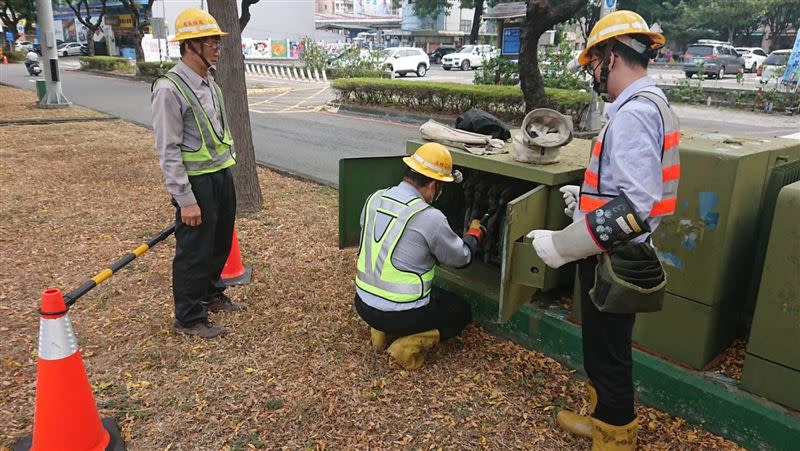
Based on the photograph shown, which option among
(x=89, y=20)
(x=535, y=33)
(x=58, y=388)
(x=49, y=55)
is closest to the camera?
(x=58, y=388)

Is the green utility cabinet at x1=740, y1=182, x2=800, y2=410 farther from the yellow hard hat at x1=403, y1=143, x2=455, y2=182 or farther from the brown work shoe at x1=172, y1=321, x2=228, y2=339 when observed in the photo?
the brown work shoe at x1=172, y1=321, x2=228, y2=339

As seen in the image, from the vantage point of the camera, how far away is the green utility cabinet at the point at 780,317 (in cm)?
241

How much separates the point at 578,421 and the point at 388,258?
1.17m

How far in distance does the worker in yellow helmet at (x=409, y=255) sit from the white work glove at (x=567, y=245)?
797 millimetres

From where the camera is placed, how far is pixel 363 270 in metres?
3.23

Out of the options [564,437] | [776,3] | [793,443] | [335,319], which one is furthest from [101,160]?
[776,3]

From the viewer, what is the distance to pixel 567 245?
2.25 meters

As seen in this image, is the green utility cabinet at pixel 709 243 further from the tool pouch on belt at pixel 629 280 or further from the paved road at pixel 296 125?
the paved road at pixel 296 125

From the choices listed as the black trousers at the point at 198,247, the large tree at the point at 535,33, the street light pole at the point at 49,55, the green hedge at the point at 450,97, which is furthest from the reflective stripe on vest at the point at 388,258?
the street light pole at the point at 49,55

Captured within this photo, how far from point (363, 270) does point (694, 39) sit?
58325 mm

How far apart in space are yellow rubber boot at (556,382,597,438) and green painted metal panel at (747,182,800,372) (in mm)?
712

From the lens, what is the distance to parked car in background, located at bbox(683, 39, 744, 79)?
3044 cm

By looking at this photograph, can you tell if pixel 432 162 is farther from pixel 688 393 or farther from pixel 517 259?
pixel 688 393

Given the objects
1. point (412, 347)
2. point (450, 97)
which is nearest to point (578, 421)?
point (412, 347)
